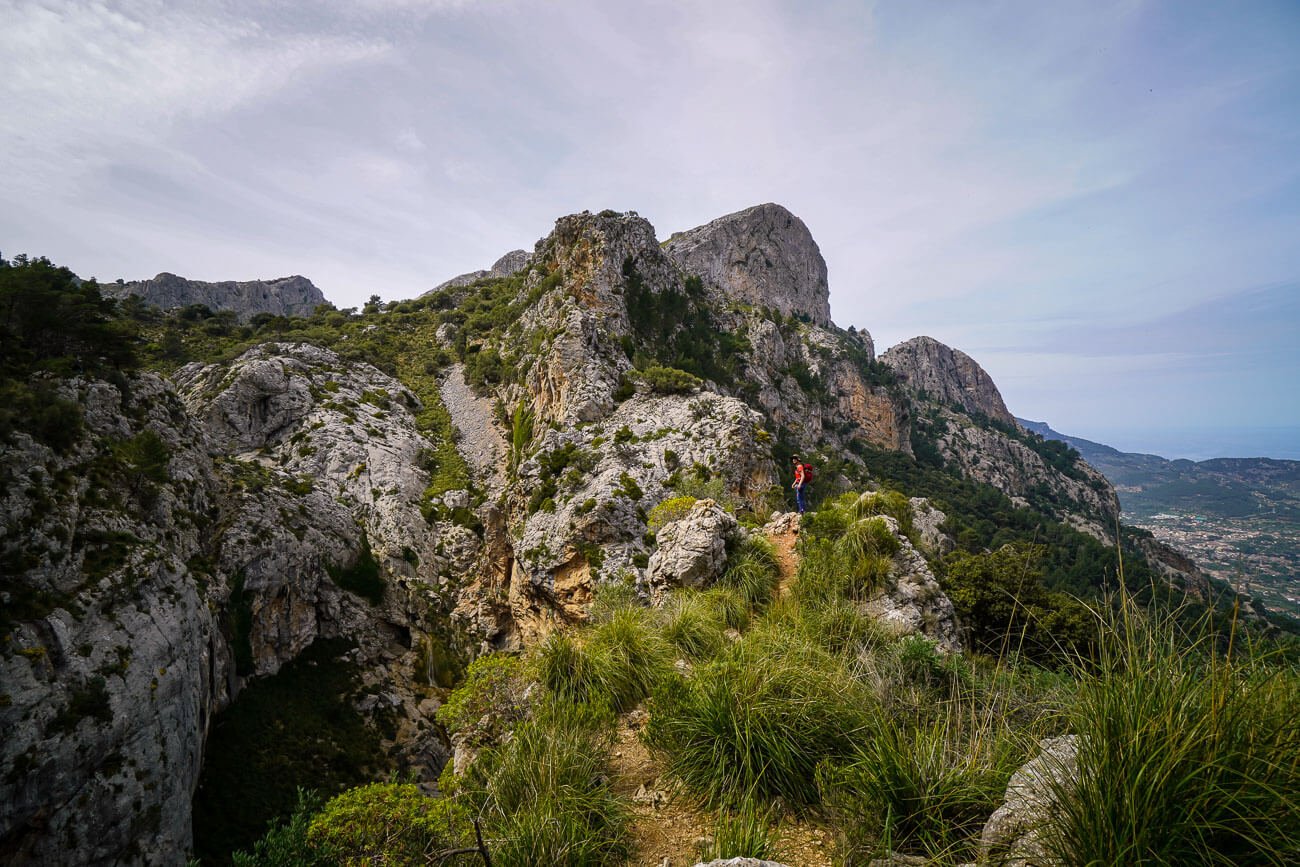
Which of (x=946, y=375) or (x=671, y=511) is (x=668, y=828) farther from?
(x=946, y=375)

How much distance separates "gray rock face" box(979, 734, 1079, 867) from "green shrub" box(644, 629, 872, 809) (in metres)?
1.30

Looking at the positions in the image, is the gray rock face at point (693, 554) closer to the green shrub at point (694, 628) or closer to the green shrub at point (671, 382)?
the green shrub at point (694, 628)

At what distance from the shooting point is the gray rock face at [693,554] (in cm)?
1017

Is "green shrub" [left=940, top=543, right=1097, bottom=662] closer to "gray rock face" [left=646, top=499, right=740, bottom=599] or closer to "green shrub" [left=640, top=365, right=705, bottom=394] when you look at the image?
"gray rock face" [left=646, top=499, right=740, bottom=599]

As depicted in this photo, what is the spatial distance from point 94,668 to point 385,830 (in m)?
10.7

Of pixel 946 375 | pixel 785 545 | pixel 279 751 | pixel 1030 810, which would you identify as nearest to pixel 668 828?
pixel 1030 810

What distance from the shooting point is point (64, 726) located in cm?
888

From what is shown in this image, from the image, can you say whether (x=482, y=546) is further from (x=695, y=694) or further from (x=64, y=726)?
(x=695, y=694)

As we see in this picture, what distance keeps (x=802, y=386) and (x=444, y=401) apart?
45450 millimetres

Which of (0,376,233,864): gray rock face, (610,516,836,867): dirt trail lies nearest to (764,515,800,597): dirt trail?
(610,516,836,867): dirt trail

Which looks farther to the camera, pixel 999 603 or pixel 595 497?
pixel 595 497

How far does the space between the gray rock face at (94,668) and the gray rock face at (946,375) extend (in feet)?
469

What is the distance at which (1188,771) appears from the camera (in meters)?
2.30

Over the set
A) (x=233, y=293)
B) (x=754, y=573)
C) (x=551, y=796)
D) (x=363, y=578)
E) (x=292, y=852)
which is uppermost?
(x=233, y=293)
